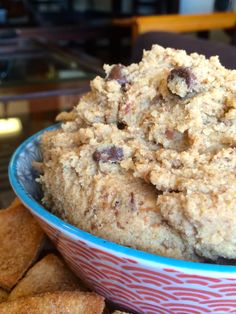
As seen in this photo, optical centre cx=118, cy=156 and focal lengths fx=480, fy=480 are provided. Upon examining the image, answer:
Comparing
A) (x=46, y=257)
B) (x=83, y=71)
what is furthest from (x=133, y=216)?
(x=83, y=71)

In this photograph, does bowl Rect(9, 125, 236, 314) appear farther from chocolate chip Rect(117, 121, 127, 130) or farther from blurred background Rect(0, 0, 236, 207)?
blurred background Rect(0, 0, 236, 207)

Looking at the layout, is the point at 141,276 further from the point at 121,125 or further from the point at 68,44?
the point at 68,44

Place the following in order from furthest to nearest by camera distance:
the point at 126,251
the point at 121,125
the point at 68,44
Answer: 1. the point at 68,44
2. the point at 121,125
3. the point at 126,251

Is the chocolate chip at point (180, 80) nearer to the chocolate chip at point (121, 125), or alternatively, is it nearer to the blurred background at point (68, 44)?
the chocolate chip at point (121, 125)

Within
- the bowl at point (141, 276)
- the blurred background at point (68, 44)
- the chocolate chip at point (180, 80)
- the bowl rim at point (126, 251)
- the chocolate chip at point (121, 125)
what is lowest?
the blurred background at point (68, 44)

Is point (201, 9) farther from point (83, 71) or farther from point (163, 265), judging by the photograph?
point (163, 265)

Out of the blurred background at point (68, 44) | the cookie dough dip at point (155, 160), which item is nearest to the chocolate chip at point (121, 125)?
the cookie dough dip at point (155, 160)

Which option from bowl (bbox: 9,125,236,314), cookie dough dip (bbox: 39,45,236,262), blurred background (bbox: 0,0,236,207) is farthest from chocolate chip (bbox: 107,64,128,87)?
blurred background (bbox: 0,0,236,207)

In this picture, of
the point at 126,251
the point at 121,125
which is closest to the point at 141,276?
the point at 126,251
